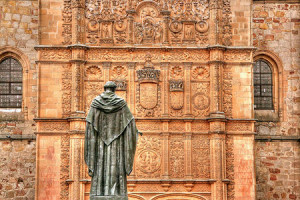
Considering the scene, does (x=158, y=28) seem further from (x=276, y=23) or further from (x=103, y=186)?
(x=103, y=186)

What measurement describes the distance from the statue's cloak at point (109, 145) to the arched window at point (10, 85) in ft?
43.4

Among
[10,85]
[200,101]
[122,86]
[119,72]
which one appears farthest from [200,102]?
[10,85]

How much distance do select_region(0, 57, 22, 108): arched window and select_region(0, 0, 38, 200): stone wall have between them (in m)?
0.23

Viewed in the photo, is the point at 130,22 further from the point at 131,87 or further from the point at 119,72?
the point at 131,87

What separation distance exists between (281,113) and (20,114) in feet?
31.4

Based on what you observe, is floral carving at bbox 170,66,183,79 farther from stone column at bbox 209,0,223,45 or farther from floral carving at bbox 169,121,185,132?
floral carving at bbox 169,121,185,132

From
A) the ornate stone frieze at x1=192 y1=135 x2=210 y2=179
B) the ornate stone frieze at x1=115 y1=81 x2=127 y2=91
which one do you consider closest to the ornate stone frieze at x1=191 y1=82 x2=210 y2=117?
the ornate stone frieze at x1=192 y1=135 x2=210 y2=179

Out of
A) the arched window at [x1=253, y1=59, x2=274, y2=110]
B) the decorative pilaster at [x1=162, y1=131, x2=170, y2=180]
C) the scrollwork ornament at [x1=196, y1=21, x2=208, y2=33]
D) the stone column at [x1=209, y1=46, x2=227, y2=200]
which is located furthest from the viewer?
the arched window at [x1=253, y1=59, x2=274, y2=110]

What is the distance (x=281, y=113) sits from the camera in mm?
23078

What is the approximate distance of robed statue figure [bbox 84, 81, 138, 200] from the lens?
10.2 meters

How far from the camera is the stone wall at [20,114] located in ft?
73.2

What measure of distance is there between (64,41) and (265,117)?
7867mm

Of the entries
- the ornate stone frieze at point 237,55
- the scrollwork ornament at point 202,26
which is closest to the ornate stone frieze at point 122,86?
the scrollwork ornament at point 202,26

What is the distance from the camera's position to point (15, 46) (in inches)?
910
